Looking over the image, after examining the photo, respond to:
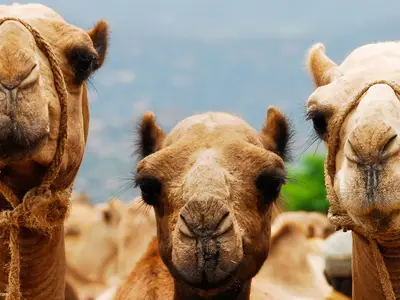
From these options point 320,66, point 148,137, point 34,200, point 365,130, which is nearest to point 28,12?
point 148,137

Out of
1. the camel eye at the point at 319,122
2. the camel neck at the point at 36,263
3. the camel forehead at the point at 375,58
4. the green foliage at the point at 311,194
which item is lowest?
the green foliage at the point at 311,194

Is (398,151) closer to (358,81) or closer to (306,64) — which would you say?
(358,81)

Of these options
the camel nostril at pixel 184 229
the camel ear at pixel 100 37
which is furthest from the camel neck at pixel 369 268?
the camel ear at pixel 100 37

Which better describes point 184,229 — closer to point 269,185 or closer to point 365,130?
point 269,185

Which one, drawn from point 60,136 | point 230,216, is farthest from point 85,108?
point 230,216

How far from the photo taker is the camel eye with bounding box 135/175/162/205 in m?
4.74

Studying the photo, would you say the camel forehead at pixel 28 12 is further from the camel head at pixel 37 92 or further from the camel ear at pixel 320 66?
the camel ear at pixel 320 66

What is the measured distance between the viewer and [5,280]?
16.9ft

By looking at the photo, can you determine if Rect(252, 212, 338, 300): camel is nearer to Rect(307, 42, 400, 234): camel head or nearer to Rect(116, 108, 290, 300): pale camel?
Rect(116, 108, 290, 300): pale camel

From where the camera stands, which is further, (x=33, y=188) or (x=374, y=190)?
(x=33, y=188)

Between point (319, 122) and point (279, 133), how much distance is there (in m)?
0.52

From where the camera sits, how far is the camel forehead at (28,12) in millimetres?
5059

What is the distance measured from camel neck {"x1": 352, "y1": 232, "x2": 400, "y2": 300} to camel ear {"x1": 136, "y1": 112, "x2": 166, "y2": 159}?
1419mm

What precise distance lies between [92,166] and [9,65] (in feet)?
477
